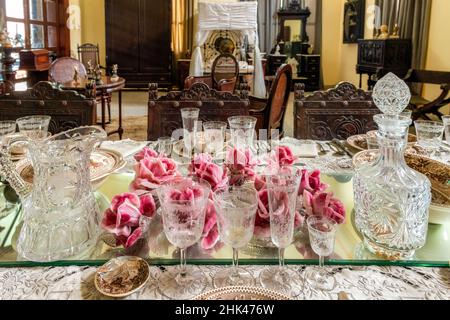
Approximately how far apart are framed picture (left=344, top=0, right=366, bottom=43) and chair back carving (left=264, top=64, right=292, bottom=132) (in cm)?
469

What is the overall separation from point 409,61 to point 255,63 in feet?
7.66

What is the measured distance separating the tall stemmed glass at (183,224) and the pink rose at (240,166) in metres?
0.27

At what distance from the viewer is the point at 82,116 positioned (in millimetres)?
1841

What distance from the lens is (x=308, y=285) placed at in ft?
2.26

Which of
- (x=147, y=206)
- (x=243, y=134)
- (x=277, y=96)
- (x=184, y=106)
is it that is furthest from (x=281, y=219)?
(x=277, y=96)

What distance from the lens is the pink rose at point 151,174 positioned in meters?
0.92

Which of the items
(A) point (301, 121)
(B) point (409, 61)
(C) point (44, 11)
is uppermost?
(C) point (44, 11)

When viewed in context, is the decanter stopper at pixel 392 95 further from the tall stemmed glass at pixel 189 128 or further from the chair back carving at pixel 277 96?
the chair back carving at pixel 277 96

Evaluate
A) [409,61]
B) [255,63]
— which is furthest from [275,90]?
[255,63]

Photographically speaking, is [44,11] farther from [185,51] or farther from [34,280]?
[34,280]

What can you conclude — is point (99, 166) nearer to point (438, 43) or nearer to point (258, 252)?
point (258, 252)

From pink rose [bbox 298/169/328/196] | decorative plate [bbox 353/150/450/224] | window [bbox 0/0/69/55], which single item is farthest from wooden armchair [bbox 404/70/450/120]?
window [bbox 0/0/69/55]

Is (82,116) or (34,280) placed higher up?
(82,116)

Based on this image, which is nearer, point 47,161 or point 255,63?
point 47,161
